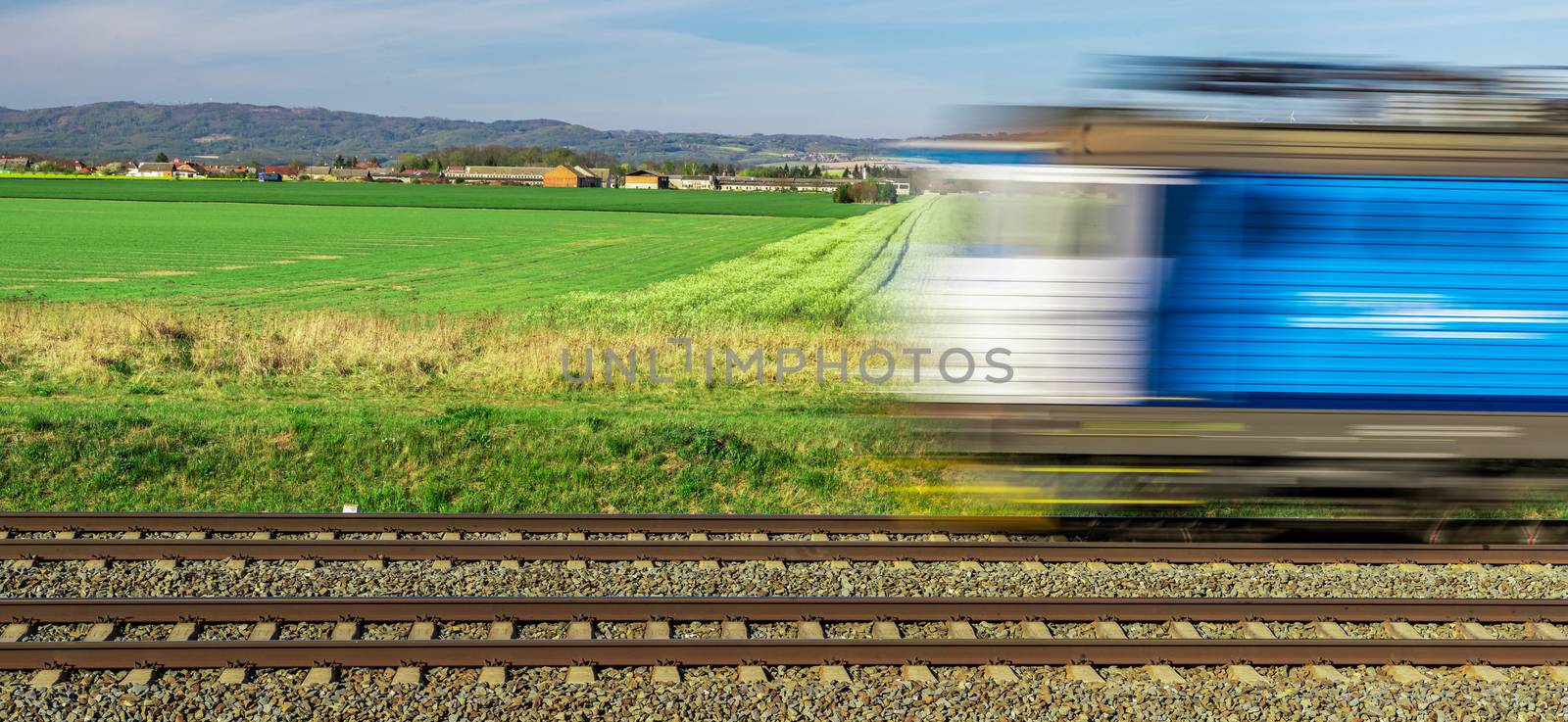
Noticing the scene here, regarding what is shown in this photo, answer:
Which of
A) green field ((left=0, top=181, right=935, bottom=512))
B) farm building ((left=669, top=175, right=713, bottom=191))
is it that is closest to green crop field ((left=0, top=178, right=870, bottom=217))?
farm building ((left=669, top=175, right=713, bottom=191))

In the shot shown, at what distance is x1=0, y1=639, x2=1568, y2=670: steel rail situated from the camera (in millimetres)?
6957

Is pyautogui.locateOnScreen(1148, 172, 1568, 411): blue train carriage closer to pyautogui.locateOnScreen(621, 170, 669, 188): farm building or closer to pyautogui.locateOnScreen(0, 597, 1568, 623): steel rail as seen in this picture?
pyautogui.locateOnScreen(0, 597, 1568, 623): steel rail

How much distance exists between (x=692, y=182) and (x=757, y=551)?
159 meters

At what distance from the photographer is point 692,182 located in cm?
16525

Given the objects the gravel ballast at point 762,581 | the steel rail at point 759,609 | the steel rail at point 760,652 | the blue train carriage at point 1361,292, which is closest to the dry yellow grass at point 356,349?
the gravel ballast at point 762,581

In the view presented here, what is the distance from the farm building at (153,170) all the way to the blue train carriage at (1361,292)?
178 meters

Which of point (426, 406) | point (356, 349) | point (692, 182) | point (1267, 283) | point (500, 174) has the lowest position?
point (426, 406)

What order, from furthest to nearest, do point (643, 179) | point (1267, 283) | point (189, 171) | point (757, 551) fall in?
point (189, 171)
point (643, 179)
point (757, 551)
point (1267, 283)

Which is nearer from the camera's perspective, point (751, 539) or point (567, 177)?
point (751, 539)

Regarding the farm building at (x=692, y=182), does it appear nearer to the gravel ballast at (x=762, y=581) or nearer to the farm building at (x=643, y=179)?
the farm building at (x=643, y=179)

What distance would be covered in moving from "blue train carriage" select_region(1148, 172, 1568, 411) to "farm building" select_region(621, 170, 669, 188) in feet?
525

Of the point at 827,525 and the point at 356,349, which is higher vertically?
the point at 356,349

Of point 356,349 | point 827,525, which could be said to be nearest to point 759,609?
point 827,525

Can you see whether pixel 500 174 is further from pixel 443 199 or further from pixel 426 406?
pixel 426 406
